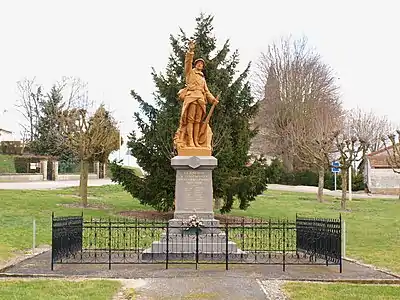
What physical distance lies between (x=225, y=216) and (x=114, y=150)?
106 feet

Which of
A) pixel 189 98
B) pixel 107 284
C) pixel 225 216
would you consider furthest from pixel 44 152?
pixel 107 284

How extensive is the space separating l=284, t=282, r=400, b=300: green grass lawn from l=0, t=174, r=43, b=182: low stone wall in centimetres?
3996

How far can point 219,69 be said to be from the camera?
23.1 m

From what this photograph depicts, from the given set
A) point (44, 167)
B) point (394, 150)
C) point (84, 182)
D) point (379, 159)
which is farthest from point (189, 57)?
point (379, 159)

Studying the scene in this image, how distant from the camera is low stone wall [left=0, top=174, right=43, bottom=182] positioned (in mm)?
46469

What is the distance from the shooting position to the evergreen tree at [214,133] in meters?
22.1

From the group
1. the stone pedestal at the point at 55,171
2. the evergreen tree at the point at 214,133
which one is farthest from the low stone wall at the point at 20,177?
the evergreen tree at the point at 214,133

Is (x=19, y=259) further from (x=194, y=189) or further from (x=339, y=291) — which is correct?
(x=339, y=291)

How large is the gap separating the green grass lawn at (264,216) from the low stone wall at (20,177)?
12772 millimetres

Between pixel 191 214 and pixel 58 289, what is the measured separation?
16.0 ft

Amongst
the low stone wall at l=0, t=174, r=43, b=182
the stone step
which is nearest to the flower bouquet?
the stone step

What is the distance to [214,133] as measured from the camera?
22.4m

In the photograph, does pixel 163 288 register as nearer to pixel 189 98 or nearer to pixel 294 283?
pixel 294 283

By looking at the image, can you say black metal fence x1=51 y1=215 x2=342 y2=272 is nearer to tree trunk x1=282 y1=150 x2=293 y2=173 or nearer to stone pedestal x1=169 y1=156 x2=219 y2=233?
stone pedestal x1=169 y1=156 x2=219 y2=233
